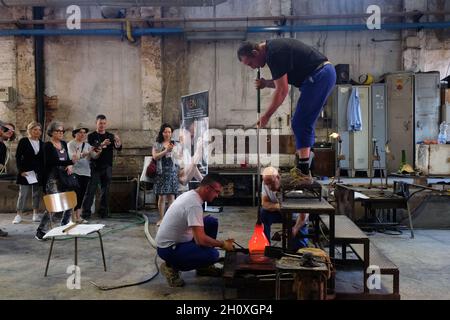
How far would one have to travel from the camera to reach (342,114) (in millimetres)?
8312

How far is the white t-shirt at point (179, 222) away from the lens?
137 inches

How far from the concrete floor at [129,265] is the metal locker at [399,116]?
277cm

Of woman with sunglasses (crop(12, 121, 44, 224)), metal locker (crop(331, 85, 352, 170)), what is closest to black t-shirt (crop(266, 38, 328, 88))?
woman with sunglasses (crop(12, 121, 44, 224))

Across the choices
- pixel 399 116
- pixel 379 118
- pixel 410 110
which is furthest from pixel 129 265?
pixel 410 110

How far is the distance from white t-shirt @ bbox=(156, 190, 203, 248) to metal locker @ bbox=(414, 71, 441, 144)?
6.40 m

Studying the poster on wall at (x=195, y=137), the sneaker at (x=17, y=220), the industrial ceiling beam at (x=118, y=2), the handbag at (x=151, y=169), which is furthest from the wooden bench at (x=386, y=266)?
the industrial ceiling beam at (x=118, y=2)

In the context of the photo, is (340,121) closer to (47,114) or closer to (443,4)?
(443,4)

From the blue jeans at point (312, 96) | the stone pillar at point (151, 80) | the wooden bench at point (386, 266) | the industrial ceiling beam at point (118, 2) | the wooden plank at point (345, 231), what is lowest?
the wooden bench at point (386, 266)

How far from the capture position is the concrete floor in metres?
3.43

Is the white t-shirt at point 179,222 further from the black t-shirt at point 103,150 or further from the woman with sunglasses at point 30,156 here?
the black t-shirt at point 103,150

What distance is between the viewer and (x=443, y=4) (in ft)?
28.1

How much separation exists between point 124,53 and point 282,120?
12.3 ft
